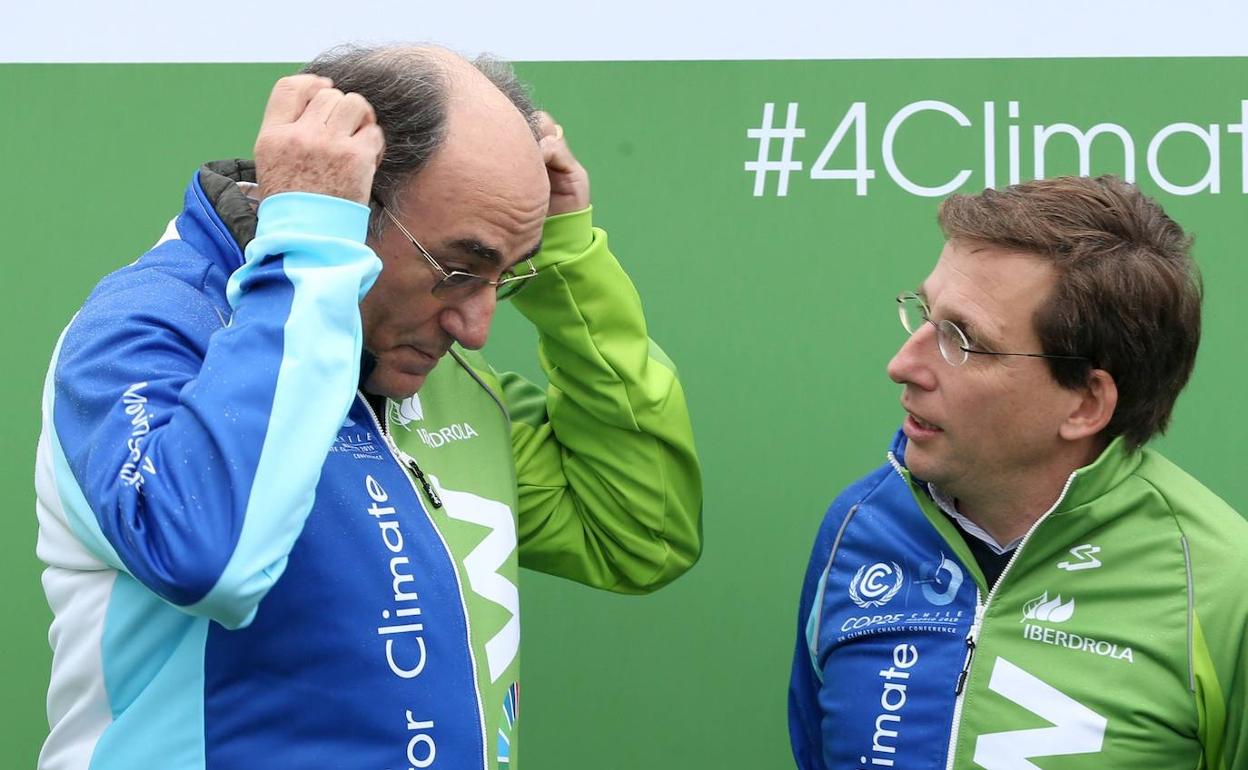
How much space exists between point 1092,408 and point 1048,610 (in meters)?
0.25

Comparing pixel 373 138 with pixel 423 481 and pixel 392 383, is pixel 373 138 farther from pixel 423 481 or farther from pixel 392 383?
pixel 423 481

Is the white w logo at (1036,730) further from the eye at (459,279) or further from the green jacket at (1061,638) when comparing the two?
the eye at (459,279)

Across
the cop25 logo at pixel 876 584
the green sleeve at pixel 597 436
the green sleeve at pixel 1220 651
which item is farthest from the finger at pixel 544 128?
the green sleeve at pixel 1220 651

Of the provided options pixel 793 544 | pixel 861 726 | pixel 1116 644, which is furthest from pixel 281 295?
pixel 793 544

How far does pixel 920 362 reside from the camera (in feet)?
6.36

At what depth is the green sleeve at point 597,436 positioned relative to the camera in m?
2.01

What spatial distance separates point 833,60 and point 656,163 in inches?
12.4

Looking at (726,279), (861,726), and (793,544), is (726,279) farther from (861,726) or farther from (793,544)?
(861,726)

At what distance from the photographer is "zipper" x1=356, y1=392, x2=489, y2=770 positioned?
1.72 metres

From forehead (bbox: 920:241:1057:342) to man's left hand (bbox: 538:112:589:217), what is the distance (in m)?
0.46

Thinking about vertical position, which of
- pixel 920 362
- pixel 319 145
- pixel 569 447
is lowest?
pixel 569 447

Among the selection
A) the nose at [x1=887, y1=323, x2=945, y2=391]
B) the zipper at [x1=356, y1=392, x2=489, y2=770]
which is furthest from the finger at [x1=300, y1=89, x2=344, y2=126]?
the nose at [x1=887, y1=323, x2=945, y2=391]

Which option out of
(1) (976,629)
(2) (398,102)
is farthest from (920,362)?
(2) (398,102)

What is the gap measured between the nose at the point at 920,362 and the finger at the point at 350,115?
0.71 m
